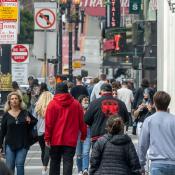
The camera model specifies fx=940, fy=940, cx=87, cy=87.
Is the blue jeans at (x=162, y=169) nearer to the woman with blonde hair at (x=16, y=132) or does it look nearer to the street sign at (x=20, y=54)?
the woman with blonde hair at (x=16, y=132)

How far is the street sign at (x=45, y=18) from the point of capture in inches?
1118

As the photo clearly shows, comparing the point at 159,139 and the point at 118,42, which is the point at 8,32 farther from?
the point at 118,42

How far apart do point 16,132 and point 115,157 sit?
429cm

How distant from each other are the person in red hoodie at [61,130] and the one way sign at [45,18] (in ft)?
46.3

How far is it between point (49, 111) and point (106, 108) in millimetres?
922

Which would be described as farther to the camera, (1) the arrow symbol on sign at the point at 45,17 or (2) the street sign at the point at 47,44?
(1) the arrow symbol on sign at the point at 45,17

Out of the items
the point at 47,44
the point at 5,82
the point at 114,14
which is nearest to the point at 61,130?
the point at 47,44

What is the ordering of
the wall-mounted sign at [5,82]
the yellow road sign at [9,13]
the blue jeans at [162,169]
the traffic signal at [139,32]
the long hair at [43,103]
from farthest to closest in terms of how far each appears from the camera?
1. the traffic signal at [139,32]
2. the wall-mounted sign at [5,82]
3. the yellow road sign at [9,13]
4. the long hair at [43,103]
5. the blue jeans at [162,169]

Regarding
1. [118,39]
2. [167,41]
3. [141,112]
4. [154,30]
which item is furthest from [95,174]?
[118,39]

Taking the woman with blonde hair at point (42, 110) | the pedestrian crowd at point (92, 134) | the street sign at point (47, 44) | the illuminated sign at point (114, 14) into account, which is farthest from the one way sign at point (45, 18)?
the illuminated sign at point (114, 14)

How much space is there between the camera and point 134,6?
148ft

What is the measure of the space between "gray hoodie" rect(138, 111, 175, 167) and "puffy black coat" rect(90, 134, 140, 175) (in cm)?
33

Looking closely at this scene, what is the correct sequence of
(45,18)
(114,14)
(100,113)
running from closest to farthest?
(100,113) → (45,18) → (114,14)

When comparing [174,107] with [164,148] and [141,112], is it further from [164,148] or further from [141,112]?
[164,148]
